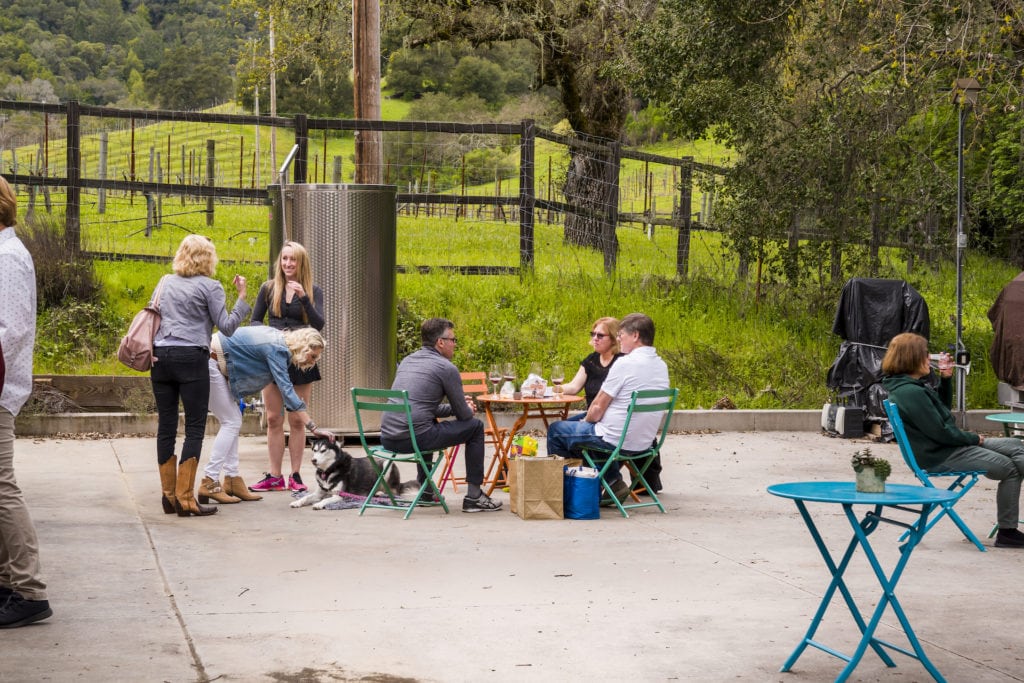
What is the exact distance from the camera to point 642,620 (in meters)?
5.96

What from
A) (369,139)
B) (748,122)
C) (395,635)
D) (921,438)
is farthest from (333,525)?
(748,122)

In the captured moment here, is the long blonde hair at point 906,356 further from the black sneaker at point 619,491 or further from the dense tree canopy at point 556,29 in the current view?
the dense tree canopy at point 556,29

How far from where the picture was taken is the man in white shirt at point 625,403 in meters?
8.88

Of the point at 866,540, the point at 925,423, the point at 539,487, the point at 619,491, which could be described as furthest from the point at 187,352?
the point at 866,540

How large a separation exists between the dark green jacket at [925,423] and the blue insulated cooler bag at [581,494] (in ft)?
6.72

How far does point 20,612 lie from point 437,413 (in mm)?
3626

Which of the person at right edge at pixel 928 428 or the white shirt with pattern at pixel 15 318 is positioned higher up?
the white shirt with pattern at pixel 15 318

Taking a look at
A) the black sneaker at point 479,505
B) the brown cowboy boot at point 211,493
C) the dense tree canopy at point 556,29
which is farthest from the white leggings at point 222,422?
the dense tree canopy at point 556,29

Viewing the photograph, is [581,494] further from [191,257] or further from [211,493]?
[191,257]

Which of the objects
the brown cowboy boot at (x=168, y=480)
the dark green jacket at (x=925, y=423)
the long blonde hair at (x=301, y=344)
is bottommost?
the brown cowboy boot at (x=168, y=480)

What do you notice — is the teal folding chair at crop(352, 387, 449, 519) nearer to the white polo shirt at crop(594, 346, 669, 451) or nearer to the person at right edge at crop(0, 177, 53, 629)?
the white polo shirt at crop(594, 346, 669, 451)

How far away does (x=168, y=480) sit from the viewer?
848 centimetres

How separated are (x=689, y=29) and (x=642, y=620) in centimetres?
1160

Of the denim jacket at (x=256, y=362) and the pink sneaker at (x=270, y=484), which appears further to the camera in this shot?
the pink sneaker at (x=270, y=484)
